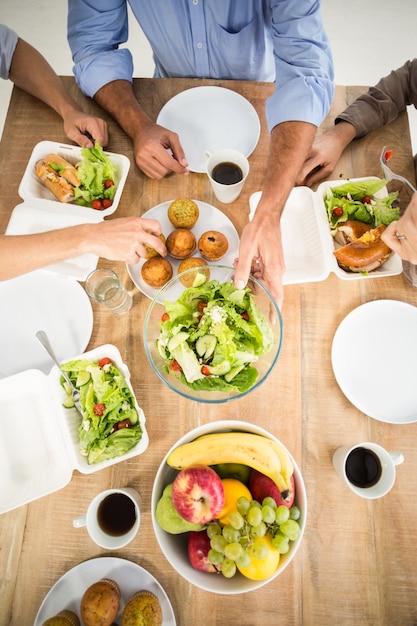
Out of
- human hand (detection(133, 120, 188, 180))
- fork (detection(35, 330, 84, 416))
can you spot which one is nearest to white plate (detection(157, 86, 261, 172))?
human hand (detection(133, 120, 188, 180))

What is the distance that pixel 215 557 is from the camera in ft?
2.65

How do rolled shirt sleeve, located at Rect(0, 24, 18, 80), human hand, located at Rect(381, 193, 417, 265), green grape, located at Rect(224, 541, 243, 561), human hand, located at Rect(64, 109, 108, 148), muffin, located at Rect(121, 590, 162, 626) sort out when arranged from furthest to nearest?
rolled shirt sleeve, located at Rect(0, 24, 18, 80) < human hand, located at Rect(64, 109, 108, 148) < human hand, located at Rect(381, 193, 417, 265) < muffin, located at Rect(121, 590, 162, 626) < green grape, located at Rect(224, 541, 243, 561)

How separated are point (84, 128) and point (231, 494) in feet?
4.07

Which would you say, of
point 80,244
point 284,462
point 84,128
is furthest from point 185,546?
point 84,128

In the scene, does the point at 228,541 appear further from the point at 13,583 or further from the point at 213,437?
the point at 13,583

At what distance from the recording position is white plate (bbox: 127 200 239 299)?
1187 mm

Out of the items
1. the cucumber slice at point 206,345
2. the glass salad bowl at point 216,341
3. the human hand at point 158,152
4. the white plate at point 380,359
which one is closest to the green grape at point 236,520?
the glass salad bowl at point 216,341

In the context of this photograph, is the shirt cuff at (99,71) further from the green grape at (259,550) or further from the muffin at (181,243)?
the green grape at (259,550)

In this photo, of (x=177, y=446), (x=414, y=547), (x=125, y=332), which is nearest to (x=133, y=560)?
(x=177, y=446)

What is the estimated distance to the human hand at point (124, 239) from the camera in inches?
43.5

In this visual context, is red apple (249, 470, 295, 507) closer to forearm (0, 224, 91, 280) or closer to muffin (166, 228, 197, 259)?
muffin (166, 228, 197, 259)

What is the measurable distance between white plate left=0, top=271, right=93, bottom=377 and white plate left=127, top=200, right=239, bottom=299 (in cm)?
19

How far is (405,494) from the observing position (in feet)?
3.33

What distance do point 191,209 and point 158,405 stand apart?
0.59 metres
